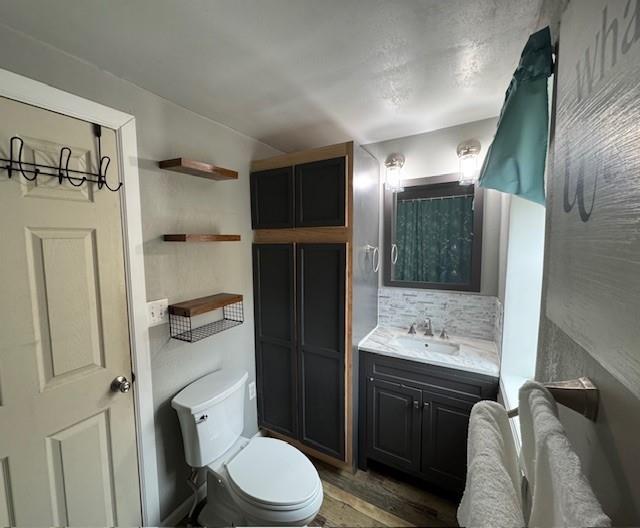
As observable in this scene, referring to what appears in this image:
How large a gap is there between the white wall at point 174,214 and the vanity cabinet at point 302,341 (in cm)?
20

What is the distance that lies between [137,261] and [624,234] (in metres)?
1.63

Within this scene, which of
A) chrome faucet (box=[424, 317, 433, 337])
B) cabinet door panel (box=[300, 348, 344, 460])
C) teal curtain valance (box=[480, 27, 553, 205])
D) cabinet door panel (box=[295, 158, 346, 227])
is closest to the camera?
teal curtain valance (box=[480, 27, 553, 205])

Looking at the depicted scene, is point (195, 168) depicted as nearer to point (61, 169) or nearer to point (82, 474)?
point (61, 169)

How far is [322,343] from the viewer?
181cm

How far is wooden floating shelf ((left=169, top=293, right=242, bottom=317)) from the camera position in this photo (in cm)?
145

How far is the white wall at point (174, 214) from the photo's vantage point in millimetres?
1182

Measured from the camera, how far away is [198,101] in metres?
1.49

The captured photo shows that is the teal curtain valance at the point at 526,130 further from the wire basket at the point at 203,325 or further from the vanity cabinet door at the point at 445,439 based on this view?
the wire basket at the point at 203,325

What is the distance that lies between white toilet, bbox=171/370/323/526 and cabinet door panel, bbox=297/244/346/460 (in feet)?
1.29

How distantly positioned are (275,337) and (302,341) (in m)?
0.23

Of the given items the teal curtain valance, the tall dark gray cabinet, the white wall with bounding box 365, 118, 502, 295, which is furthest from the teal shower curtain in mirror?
the teal curtain valance

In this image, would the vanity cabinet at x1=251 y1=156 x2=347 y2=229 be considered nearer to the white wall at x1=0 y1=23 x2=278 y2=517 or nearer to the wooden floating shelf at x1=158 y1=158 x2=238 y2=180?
the white wall at x1=0 y1=23 x2=278 y2=517

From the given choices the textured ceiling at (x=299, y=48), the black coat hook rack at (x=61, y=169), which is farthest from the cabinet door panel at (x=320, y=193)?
the black coat hook rack at (x=61, y=169)

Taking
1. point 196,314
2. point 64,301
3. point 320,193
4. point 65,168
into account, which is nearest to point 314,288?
point 320,193
